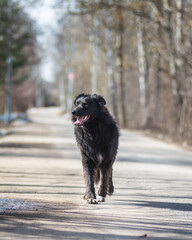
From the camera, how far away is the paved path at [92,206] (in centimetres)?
539

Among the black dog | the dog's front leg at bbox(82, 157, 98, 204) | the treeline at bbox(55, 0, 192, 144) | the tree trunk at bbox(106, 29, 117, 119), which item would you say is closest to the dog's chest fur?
the black dog

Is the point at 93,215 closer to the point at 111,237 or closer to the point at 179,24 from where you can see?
the point at 111,237

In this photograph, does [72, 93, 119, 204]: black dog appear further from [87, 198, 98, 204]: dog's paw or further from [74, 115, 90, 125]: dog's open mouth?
[87, 198, 98, 204]: dog's paw

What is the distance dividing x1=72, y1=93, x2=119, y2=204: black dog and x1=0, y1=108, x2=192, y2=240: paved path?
0.37 m

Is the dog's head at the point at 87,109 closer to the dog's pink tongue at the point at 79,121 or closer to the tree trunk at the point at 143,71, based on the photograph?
the dog's pink tongue at the point at 79,121

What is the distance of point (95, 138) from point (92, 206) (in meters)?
1.01

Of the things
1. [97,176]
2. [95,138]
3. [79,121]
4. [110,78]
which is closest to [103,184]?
[97,176]

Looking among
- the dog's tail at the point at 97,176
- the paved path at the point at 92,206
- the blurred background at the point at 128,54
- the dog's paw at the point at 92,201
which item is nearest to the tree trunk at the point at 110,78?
the blurred background at the point at 128,54

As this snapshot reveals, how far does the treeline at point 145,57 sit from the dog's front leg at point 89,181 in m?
11.8

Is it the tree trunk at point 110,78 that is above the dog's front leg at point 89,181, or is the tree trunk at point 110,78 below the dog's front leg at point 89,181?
above

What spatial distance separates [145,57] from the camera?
103ft

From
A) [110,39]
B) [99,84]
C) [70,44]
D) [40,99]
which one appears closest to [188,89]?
[110,39]

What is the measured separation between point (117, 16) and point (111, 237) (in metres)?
19.8

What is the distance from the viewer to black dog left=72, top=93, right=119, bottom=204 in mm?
7238
